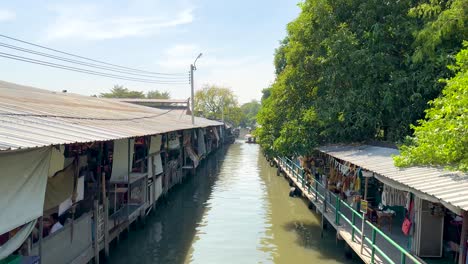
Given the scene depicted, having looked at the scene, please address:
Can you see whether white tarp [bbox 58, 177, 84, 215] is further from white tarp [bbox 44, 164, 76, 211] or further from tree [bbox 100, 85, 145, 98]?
tree [bbox 100, 85, 145, 98]

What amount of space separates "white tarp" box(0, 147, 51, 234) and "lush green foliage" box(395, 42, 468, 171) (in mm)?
8412

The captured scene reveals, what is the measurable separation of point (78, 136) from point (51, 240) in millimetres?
2374

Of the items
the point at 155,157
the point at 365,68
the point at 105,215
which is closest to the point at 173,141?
the point at 155,157

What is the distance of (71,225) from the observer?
29.4 feet

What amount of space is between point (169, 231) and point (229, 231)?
2.47 metres

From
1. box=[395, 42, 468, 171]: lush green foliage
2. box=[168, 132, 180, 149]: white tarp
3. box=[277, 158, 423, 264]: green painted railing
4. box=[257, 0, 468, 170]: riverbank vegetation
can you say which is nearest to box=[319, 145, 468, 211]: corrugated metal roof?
box=[395, 42, 468, 171]: lush green foliage

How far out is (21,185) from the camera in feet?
21.1

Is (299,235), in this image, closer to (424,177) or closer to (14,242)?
(424,177)

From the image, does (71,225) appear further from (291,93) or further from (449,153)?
(291,93)

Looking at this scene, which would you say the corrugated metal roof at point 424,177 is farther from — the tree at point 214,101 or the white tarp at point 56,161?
the tree at point 214,101

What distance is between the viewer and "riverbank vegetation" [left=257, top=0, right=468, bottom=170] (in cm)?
1277

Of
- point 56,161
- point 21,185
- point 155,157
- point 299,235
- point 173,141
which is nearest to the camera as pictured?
point 21,185

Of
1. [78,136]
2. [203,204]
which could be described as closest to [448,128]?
[78,136]

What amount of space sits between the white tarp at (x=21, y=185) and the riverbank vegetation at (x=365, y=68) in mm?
9357
